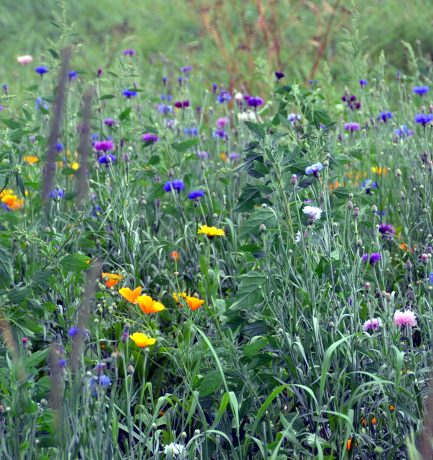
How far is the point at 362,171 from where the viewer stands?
134 inches

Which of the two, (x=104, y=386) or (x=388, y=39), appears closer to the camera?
(x=104, y=386)

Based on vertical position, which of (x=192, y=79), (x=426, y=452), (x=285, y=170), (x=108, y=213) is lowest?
(x=192, y=79)

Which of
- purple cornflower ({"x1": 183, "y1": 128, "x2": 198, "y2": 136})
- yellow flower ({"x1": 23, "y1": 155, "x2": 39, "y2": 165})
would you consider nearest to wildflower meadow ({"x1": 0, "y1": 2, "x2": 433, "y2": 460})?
yellow flower ({"x1": 23, "y1": 155, "x2": 39, "y2": 165})

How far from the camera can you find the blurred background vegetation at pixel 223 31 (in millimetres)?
6332

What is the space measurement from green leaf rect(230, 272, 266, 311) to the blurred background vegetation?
3519mm

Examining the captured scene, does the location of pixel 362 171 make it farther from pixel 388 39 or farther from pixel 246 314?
pixel 388 39

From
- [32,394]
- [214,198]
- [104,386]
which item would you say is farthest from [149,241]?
[104,386]

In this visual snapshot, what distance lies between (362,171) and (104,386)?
1949 millimetres

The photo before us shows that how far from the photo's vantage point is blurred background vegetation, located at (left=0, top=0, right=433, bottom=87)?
6.33 metres

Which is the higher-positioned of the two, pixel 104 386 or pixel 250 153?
pixel 250 153

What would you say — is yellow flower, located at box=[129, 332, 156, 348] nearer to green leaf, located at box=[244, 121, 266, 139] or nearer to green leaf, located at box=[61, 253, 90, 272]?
green leaf, located at box=[61, 253, 90, 272]

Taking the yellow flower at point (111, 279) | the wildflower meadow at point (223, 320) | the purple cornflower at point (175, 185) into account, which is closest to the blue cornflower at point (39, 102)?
the wildflower meadow at point (223, 320)

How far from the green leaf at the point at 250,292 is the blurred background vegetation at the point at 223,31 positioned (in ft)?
11.5

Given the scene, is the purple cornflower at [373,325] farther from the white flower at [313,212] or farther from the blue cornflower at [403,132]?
the blue cornflower at [403,132]
